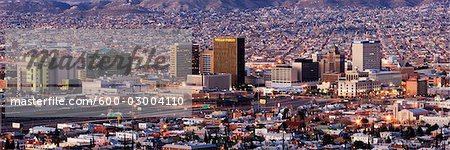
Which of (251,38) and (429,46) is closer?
(429,46)

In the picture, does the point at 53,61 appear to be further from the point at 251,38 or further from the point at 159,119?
the point at 251,38

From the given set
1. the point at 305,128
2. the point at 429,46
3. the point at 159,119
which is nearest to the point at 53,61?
the point at 159,119

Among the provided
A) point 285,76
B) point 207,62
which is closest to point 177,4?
point 207,62

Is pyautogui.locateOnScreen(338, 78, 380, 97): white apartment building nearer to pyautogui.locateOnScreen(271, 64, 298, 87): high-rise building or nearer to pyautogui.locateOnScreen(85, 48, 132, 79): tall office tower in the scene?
pyautogui.locateOnScreen(271, 64, 298, 87): high-rise building

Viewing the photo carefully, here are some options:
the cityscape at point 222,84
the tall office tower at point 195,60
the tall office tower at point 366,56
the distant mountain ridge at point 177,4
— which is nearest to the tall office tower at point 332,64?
the cityscape at point 222,84

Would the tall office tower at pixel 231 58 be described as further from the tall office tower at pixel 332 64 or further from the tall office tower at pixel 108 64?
the tall office tower at pixel 332 64

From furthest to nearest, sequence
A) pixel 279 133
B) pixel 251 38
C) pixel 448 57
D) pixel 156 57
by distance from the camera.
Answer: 1. pixel 251 38
2. pixel 448 57
3. pixel 156 57
4. pixel 279 133
